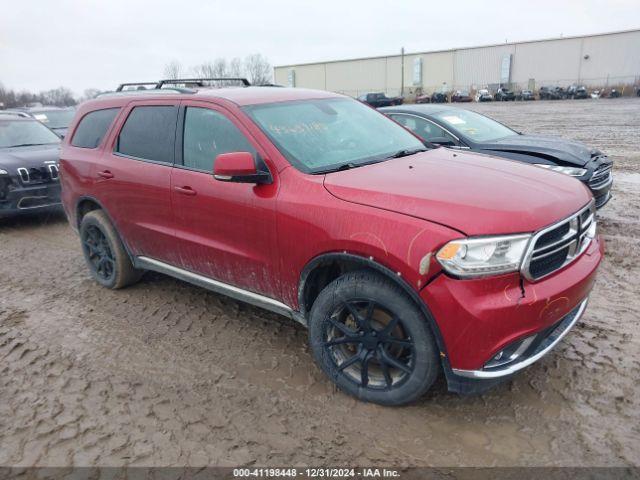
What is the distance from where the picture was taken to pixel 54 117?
12047 millimetres

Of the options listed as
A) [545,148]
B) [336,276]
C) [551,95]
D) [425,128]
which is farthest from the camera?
[551,95]

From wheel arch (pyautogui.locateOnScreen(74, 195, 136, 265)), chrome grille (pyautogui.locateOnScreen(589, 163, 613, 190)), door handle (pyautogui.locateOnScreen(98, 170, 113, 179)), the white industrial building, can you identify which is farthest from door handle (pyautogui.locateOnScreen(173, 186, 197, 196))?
the white industrial building

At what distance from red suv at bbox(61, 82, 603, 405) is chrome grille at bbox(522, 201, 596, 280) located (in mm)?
12

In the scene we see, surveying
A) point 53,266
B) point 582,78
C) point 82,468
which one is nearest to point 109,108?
point 53,266

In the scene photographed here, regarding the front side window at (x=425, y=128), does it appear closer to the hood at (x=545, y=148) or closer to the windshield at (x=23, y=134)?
the hood at (x=545, y=148)

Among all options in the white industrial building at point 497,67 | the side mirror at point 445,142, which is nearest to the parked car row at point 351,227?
the side mirror at point 445,142

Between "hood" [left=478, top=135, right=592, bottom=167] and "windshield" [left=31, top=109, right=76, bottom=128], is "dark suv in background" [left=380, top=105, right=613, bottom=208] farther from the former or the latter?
"windshield" [left=31, top=109, right=76, bottom=128]

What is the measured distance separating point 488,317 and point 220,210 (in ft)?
6.23

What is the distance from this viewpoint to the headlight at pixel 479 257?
95.3 inches

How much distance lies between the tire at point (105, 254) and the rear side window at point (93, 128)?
0.68 meters

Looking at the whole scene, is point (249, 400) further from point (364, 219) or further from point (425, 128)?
point (425, 128)

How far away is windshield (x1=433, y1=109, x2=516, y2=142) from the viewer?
21.9 feet

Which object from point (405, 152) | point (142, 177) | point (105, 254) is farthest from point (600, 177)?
point (105, 254)

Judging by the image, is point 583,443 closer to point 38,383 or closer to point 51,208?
point 38,383
